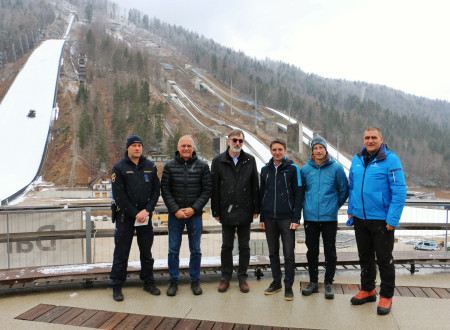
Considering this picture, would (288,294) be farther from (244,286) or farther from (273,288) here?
(244,286)

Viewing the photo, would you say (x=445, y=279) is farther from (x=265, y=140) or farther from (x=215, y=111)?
(x=215, y=111)

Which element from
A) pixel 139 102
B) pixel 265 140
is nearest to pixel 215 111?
pixel 265 140

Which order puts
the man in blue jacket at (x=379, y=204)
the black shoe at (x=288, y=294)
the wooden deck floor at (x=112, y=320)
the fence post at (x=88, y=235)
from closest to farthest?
1. the wooden deck floor at (x=112, y=320)
2. the man in blue jacket at (x=379, y=204)
3. the black shoe at (x=288, y=294)
4. the fence post at (x=88, y=235)

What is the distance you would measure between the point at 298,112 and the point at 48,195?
72.2m

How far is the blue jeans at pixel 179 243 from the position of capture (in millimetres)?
4230

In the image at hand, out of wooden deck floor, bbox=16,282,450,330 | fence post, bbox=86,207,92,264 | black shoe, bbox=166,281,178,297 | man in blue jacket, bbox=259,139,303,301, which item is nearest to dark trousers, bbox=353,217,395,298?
man in blue jacket, bbox=259,139,303,301

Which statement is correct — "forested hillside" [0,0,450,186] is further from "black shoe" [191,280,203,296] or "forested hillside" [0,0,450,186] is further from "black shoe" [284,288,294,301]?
"black shoe" [284,288,294,301]

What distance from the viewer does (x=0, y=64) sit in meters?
79.2

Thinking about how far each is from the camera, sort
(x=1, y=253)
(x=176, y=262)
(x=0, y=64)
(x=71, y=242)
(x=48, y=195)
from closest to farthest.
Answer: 1. (x=176, y=262)
2. (x=1, y=253)
3. (x=71, y=242)
4. (x=48, y=195)
5. (x=0, y=64)

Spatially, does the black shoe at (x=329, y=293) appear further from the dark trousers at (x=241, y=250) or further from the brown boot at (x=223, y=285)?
the brown boot at (x=223, y=285)

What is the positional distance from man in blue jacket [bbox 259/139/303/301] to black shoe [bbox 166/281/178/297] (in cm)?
108

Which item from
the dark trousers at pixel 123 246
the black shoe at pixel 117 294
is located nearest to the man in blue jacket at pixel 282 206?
the dark trousers at pixel 123 246

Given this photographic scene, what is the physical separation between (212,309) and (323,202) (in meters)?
1.72

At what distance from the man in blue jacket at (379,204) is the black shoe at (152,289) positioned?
222 cm
